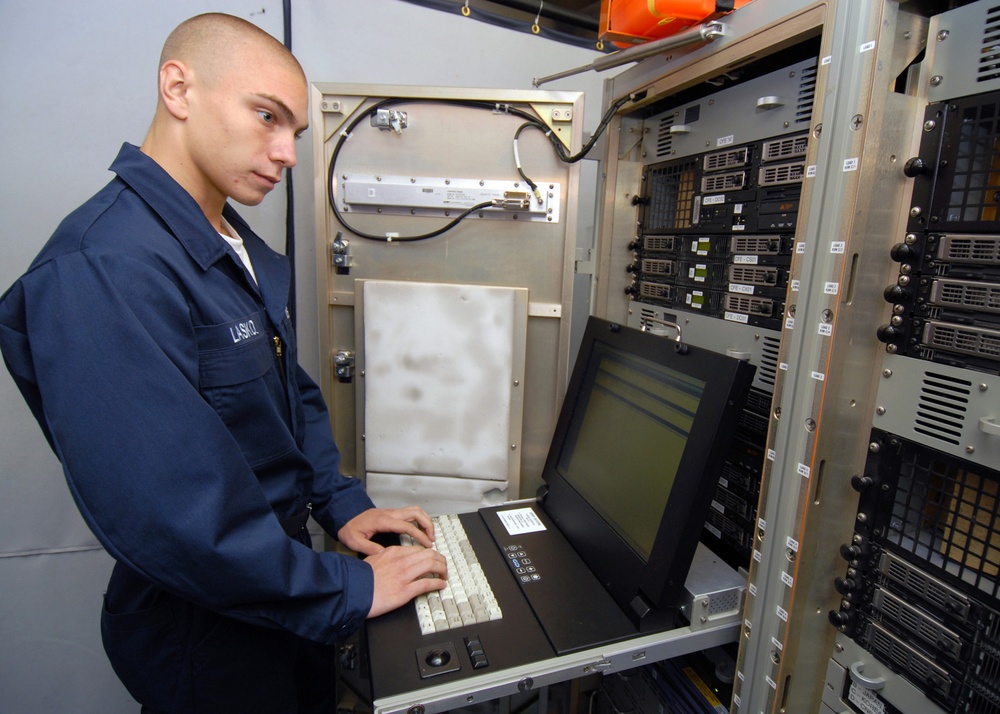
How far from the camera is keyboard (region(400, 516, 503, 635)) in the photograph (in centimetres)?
88

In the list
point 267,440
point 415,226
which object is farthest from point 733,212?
point 267,440

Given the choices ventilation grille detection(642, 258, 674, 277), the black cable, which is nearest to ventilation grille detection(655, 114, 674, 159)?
the black cable

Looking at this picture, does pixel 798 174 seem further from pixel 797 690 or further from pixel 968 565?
pixel 797 690

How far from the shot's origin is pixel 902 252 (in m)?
0.73

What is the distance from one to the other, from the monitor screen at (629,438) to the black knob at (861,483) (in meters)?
0.25

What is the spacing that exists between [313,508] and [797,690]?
1.02 meters

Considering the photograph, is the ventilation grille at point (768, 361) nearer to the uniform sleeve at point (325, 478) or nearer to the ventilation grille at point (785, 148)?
the ventilation grille at point (785, 148)

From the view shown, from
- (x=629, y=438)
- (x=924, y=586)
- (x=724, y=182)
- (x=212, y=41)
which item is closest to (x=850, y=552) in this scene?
(x=924, y=586)

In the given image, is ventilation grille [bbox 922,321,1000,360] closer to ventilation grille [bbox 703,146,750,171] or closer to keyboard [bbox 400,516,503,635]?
ventilation grille [bbox 703,146,750,171]

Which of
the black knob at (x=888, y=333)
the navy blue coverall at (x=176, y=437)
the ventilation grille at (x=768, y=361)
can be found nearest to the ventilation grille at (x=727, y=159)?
the ventilation grille at (x=768, y=361)

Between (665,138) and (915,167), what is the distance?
70cm

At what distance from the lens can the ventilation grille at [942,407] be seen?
0.68m

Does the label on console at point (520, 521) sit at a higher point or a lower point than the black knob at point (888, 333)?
lower

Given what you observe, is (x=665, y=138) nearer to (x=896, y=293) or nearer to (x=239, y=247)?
(x=896, y=293)
